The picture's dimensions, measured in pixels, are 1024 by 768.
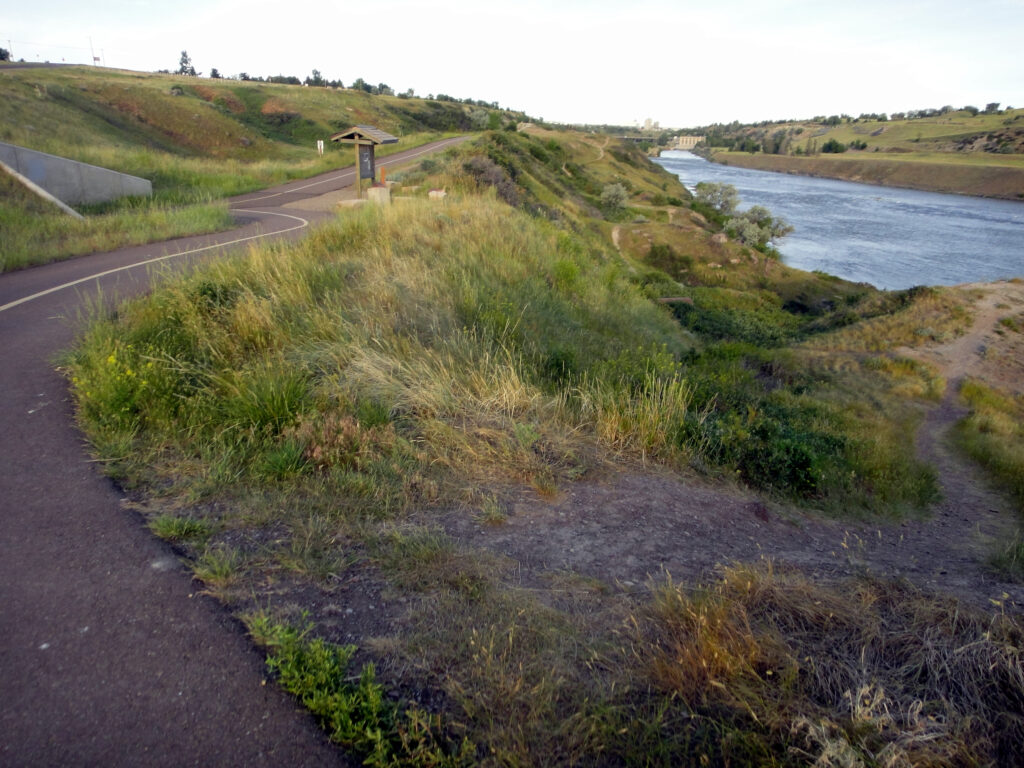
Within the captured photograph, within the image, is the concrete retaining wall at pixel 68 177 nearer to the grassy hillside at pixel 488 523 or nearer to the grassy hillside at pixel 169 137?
the grassy hillside at pixel 169 137

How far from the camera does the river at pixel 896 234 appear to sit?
50219 mm

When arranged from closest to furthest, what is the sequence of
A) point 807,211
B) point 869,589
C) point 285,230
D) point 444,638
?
point 444,638 → point 869,589 → point 285,230 → point 807,211

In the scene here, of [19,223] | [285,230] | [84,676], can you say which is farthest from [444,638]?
[19,223]

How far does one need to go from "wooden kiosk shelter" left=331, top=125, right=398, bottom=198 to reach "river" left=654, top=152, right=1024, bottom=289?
38551 mm

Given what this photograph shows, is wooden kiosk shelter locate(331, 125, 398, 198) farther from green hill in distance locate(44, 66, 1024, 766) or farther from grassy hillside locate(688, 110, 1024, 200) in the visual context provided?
grassy hillside locate(688, 110, 1024, 200)

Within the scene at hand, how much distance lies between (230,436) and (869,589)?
425cm

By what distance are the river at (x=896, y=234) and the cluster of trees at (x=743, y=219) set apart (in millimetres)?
2493

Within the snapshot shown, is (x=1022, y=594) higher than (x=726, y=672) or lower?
lower

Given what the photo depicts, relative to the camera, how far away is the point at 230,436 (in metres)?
4.57

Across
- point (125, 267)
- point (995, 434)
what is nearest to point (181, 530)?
point (125, 267)

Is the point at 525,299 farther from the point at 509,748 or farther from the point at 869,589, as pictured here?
the point at 509,748

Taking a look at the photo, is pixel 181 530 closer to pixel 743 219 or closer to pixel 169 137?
pixel 169 137

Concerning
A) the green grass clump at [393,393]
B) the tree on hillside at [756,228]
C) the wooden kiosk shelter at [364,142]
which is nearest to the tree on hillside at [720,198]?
the tree on hillside at [756,228]

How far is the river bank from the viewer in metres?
88.3
